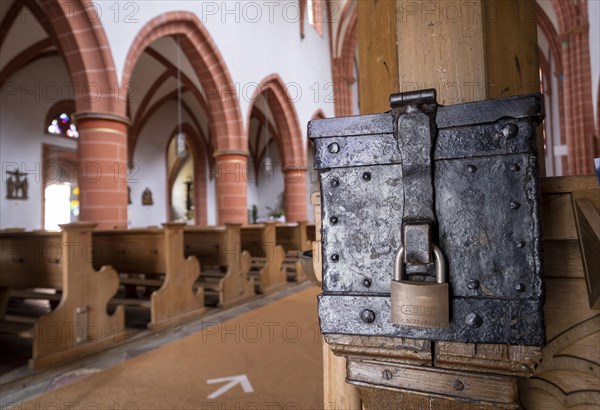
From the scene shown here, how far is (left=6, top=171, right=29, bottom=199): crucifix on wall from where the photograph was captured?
10.6 m

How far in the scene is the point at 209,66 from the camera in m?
8.81

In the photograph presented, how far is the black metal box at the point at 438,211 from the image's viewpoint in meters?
0.63

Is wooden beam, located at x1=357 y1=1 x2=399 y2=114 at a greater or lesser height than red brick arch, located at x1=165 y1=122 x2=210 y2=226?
lesser

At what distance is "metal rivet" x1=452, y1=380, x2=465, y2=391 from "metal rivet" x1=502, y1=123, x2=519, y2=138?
0.42 m

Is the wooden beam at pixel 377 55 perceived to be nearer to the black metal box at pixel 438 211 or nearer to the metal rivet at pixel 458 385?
the black metal box at pixel 438 211

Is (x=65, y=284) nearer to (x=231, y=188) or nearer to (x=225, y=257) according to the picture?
(x=225, y=257)

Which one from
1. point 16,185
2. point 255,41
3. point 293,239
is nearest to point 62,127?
point 16,185

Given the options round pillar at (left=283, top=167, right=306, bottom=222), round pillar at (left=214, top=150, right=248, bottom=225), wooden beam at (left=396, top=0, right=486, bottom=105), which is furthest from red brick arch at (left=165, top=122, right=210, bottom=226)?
wooden beam at (left=396, top=0, right=486, bottom=105)

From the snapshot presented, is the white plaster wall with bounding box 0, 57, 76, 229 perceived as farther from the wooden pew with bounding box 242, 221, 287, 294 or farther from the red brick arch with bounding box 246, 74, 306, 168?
the wooden pew with bounding box 242, 221, 287, 294

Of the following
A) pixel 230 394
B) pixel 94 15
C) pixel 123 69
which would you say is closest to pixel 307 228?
pixel 123 69

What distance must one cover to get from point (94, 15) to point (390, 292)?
23.0 ft

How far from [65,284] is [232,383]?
174cm

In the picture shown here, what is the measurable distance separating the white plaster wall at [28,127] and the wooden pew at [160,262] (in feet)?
25.5

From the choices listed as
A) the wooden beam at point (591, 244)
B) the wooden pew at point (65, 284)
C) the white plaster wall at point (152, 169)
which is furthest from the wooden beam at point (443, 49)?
the white plaster wall at point (152, 169)
